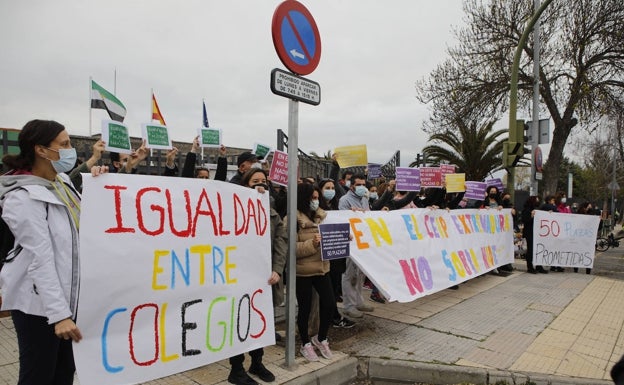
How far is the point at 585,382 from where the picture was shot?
12.1 ft


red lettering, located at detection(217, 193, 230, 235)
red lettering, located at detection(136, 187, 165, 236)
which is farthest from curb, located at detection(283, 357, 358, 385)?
red lettering, located at detection(136, 187, 165, 236)

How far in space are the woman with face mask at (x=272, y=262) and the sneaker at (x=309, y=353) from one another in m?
0.52

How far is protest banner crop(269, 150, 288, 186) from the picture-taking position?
4219mm

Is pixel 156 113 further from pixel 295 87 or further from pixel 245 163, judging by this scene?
pixel 295 87

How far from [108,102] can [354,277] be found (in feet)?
11.4

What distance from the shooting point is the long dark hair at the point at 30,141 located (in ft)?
7.36

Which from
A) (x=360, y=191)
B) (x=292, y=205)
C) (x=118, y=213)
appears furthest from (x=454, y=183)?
(x=118, y=213)

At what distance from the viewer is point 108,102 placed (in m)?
4.46

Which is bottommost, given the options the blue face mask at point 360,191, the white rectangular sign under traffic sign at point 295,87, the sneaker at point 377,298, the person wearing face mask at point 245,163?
the sneaker at point 377,298

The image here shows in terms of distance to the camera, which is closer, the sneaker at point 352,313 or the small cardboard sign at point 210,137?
the small cardboard sign at point 210,137

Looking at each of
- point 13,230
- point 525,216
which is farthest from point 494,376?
point 525,216

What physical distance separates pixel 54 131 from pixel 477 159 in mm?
19174

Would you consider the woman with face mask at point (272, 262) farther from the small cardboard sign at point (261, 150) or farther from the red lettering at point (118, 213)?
the small cardboard sign at point (261, 150)

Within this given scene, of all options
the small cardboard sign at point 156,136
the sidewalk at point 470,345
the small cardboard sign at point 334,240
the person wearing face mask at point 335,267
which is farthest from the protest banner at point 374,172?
the small cardboard sign at point 156,136
